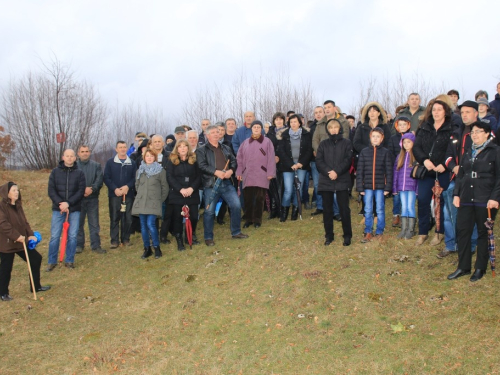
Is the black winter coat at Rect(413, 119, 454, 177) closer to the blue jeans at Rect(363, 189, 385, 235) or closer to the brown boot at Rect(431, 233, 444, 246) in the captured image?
the blue jeans at Rect(363, 189, 385, 235)

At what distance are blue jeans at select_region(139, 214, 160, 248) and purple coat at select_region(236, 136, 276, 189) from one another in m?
2.20

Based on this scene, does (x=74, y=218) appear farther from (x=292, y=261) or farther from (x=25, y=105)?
(x=25, y=105)

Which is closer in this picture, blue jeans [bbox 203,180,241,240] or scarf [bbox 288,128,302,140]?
blue jeans [bbox 203,180,241,240]

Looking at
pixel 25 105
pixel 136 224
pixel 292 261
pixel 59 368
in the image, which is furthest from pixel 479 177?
pixel 25 105

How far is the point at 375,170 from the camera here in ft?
25.3

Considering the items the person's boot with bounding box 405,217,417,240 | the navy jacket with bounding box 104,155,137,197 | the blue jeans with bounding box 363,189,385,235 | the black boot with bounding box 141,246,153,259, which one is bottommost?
the black boot with bounding box 141,246,153,259

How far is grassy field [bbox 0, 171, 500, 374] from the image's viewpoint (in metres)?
4.81

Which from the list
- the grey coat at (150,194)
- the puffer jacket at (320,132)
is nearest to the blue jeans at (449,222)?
the puffer jacket at (320,132)

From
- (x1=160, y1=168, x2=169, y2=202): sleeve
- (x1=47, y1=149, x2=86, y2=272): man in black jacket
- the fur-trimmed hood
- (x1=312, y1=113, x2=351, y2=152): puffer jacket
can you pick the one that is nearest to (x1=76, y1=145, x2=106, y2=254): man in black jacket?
(x1=47, y1=149, x2=86, y2=272): man in black jacket

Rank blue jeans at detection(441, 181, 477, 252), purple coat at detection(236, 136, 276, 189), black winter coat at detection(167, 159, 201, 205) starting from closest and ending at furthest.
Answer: blue jeans at detection(441, 181, 477, 252), black winter coat at detection(167, 159, 201, 205), purple coat at detection(236, 136, 276, 189)

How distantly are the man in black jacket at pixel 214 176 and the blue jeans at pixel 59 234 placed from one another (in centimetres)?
262

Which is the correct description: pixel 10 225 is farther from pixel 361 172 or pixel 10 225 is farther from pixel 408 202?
pixel 408 202

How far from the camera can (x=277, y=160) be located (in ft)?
33.6

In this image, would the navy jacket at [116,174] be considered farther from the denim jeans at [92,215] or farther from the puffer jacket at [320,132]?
the puffer jacket at [320,132]
